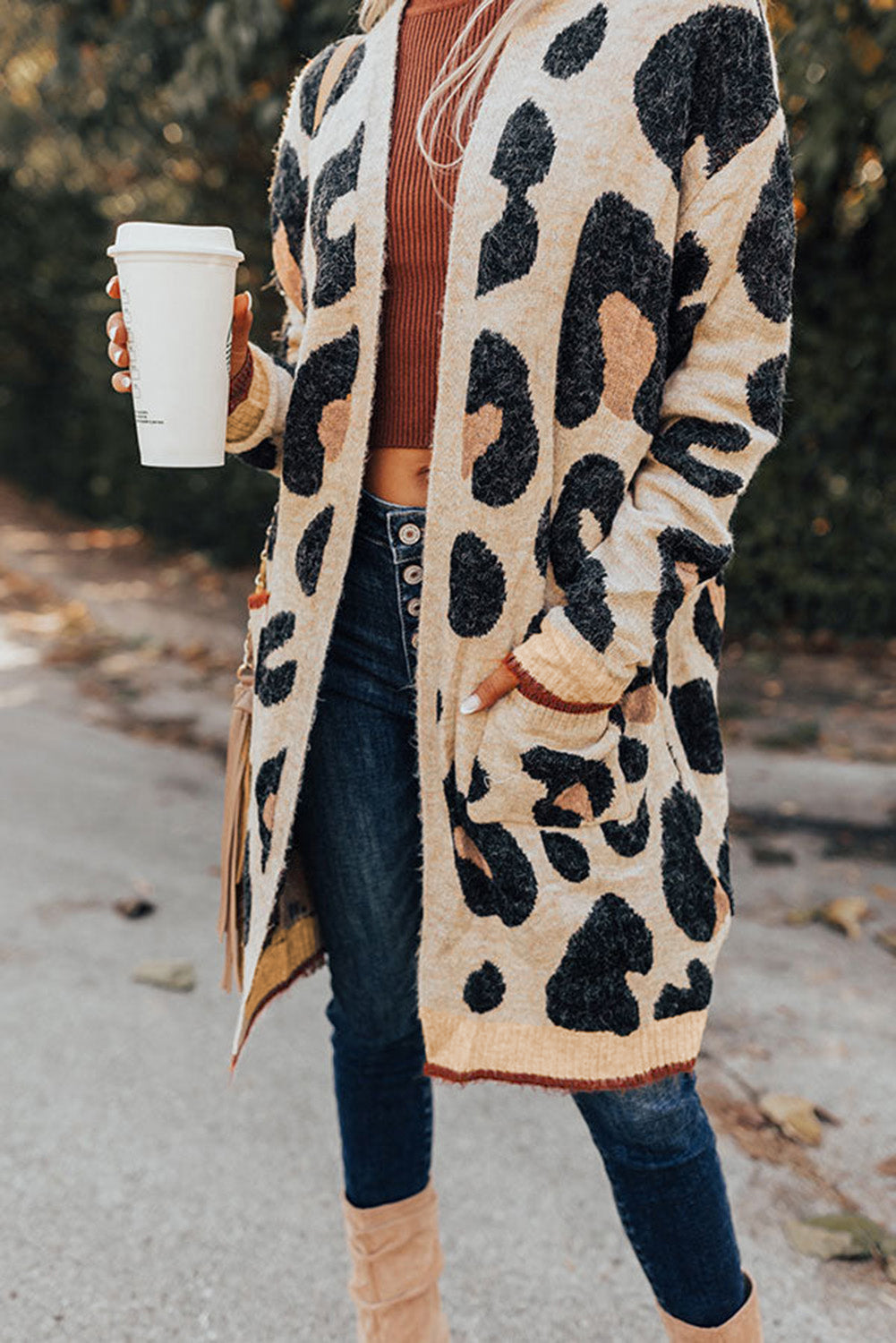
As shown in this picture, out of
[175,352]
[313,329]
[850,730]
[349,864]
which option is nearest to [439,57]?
[313,329]

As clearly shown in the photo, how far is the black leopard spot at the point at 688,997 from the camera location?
145cm

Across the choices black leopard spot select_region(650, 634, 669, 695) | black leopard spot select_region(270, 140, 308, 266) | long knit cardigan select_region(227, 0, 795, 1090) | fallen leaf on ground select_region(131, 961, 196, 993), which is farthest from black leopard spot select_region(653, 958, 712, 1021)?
fallen leaf on ground select_region(131, 961, 196, 993)

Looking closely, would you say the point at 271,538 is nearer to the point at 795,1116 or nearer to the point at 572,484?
the point at 572,484

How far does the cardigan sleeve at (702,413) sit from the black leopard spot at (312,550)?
1.02 feet

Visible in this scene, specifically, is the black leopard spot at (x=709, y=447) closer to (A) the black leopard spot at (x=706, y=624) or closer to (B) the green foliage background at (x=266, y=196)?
(A) the black leopard spot at (x=706, y=624)

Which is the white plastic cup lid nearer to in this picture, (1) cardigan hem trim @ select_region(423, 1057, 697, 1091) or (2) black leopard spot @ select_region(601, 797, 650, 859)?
(2) black leopard spot @ select_region(601, 797, 650, 859)

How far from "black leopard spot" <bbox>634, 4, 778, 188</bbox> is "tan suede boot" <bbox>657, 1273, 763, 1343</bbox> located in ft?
4.29

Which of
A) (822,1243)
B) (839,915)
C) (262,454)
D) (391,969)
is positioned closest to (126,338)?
(262,454)

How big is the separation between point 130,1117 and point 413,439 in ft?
Result: 5.06

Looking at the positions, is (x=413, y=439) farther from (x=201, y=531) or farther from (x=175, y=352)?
(x=201, y=531)

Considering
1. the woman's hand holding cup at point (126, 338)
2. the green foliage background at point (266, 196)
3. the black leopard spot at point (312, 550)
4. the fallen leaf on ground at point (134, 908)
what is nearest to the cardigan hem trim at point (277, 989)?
the black leopard spot at point (312, 550)

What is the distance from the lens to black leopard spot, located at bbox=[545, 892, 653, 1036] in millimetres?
1426

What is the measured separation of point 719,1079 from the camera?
2.48 meters

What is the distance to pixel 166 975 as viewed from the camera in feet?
9.45
